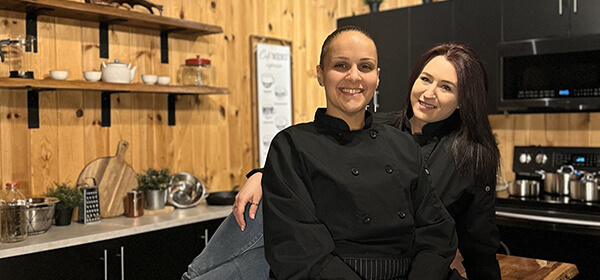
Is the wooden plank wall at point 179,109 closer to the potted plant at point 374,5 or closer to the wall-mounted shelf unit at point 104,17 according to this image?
the wall-mounted shelf unit at point 104,17

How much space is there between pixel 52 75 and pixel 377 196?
2.01m

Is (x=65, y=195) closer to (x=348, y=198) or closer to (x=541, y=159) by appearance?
(x=348, y=198)

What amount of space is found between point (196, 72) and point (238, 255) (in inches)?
82.3

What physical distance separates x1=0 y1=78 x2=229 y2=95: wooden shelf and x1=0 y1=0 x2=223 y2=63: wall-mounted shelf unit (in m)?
0.30

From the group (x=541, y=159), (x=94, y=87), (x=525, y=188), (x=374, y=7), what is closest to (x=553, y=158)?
(x=541, y=159)

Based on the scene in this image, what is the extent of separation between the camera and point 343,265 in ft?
4.66

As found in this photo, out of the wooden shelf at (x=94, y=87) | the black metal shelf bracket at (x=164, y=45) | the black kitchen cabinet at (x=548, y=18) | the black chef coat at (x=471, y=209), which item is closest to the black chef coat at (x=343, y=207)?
the black chef coat at (x=471, y=209)

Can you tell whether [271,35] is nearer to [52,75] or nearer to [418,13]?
[418,13]

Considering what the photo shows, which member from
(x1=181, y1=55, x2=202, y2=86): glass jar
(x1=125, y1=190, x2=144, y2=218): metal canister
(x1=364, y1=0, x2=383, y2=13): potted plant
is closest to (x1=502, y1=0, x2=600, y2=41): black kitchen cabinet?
(x1=364, y1=0, x2=383, y2=13): potted plant

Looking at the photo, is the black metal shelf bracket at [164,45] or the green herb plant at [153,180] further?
the black metal shelf bracket at [164,45]

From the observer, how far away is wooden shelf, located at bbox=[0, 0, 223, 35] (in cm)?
280

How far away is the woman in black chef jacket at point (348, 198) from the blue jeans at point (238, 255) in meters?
0.03

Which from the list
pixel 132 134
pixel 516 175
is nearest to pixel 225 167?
pixel 132 134

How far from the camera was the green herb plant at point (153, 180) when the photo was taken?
10.5ft
